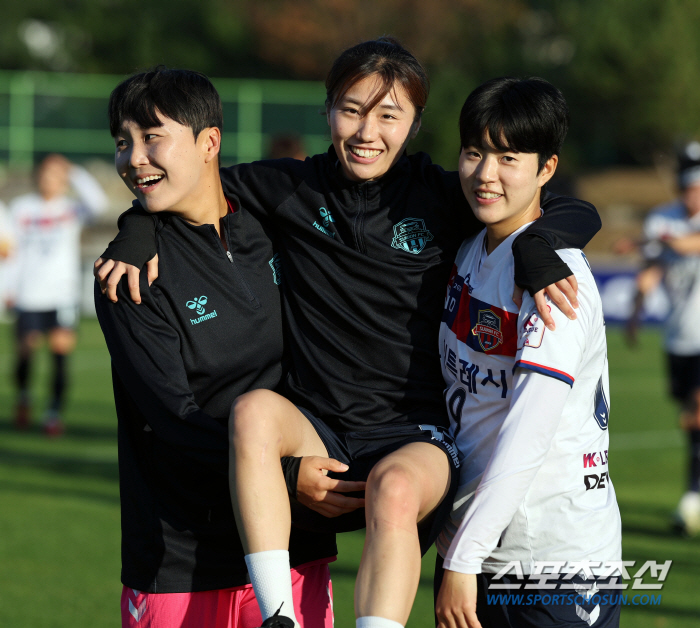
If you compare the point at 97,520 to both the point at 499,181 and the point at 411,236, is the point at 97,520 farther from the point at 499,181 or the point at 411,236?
the point at 499,181

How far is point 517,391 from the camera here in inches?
105

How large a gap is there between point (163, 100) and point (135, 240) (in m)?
0.44

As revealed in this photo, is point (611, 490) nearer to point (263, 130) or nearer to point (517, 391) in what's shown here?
point (517, 391)

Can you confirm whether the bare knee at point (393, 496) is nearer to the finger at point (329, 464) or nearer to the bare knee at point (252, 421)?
the finger at point (329, 464)

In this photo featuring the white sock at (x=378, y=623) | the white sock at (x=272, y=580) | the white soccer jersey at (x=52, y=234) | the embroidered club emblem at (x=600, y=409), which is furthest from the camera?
the white soccer jersey at (x=52, y=234)

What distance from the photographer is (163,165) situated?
296cm

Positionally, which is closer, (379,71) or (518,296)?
(518,296)

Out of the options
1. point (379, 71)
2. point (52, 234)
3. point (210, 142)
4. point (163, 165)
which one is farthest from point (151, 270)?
point (52, 234)

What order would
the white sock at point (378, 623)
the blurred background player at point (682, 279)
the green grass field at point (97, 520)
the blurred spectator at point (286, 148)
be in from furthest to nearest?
the blurred spectator at point (286, 148) → the blurred background player at point (682, 279) → the green grass field at point (97, 520) → the white sock at point (378, 623)

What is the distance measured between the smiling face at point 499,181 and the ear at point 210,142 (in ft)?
2.64

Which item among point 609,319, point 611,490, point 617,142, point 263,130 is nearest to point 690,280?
point 611,490

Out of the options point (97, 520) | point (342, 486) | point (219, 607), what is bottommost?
point (97, 520)

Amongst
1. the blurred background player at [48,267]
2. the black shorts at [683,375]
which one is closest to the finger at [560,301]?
the black shorts at [683,375]

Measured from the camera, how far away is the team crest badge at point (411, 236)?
10.2ft
